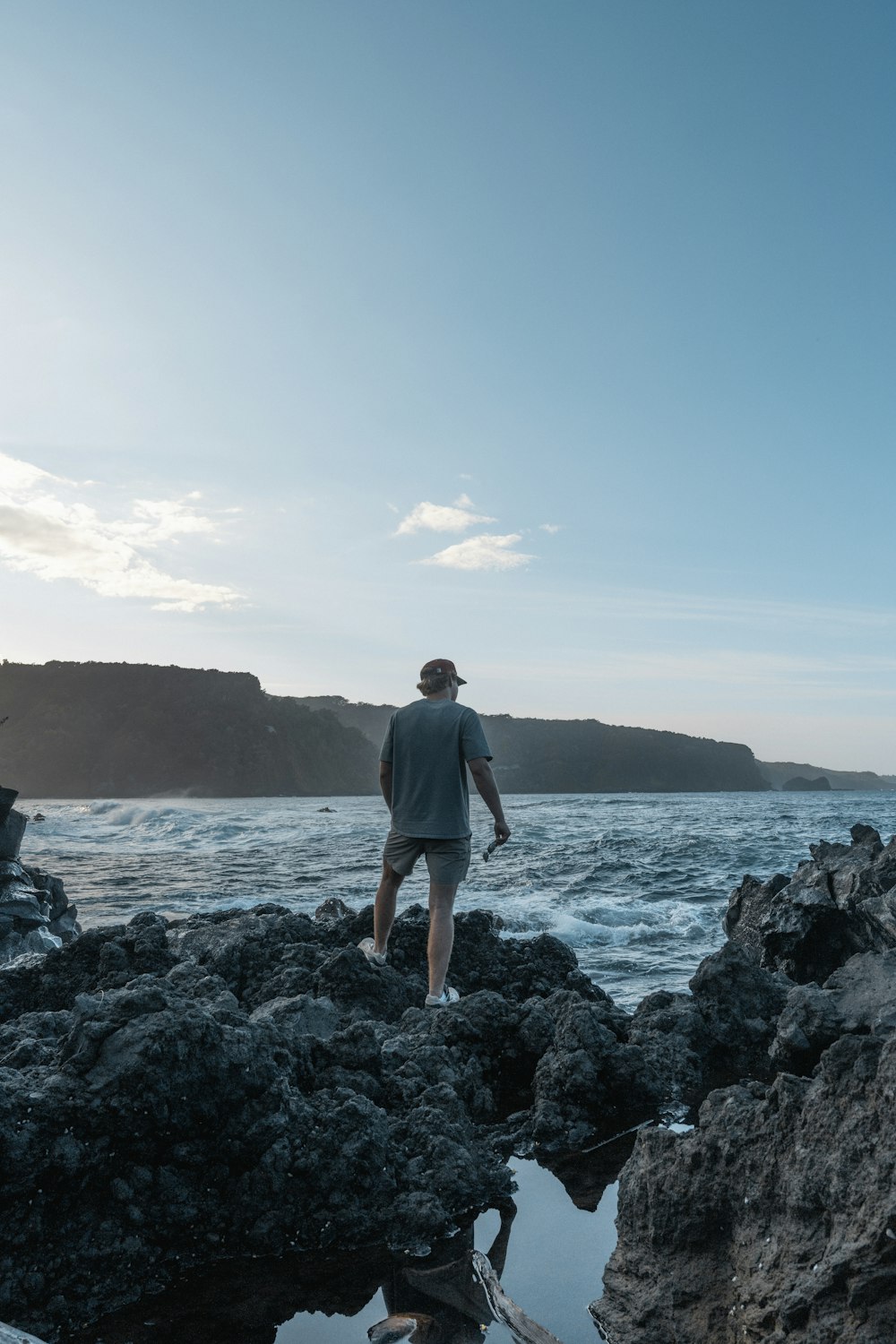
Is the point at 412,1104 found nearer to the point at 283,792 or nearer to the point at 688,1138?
the point at 688,1138

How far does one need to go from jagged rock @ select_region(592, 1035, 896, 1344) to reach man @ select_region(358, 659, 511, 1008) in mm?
2442

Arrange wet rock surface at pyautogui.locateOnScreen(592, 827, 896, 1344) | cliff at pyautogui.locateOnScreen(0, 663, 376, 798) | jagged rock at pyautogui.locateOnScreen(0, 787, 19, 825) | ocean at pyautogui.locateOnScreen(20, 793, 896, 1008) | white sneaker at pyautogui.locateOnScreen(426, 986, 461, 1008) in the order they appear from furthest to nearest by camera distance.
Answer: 1. cliff at pyautogui.locateOnScreen(0, 663, 376, 798)
2. jagged rock at pyautogui.locateOnScreen(0, 787, 19, 825)
3. ocean at pyautogui.locateOnScreen(20, 793, 896, 1008)
4. white sneaker at pyautogui.locateOnScreen(426, 986, 461, 1008)
5. wet rock surface at pyautogui.locateOnScreen(592, 827, 896, 1344)

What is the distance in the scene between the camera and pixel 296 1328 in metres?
2.00

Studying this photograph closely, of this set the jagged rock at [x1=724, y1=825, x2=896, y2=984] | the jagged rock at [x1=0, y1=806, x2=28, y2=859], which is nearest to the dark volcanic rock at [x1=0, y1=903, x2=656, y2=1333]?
the jagged rock at [x1=724, y1=825, x2=896, y2=984]

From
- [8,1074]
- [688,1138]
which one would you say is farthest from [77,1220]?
[688,1138]

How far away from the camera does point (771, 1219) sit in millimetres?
1877

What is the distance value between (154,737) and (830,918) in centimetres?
10089

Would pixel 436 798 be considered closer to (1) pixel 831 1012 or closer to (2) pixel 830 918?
(1) pixel 831 1012

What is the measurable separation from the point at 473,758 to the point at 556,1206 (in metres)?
2.37

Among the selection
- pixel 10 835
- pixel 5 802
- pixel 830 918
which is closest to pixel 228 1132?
pixel 830 918

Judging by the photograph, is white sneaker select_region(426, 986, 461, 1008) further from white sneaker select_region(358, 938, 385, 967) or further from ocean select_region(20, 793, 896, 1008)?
ocean select_region(20, 793, 896, 1008)

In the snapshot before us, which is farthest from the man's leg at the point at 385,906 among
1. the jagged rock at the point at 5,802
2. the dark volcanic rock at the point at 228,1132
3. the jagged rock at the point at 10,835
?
the jagged rock at the point at 5,802

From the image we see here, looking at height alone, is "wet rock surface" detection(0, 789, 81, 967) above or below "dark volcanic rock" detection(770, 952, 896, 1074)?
below

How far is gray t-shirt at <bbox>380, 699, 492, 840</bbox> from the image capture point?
4.73 m
